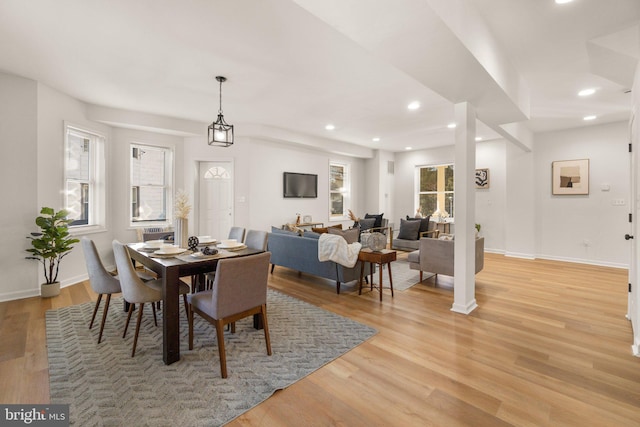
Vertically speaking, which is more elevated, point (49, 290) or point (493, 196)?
point (493, 196)

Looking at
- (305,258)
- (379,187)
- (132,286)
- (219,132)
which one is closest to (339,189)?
(379,187)

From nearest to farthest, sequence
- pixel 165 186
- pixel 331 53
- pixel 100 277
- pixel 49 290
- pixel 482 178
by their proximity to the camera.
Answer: pixel 100 277 → pixel 331 53 → pixel 49 290 → pixel 165 186 → pixel 482 178

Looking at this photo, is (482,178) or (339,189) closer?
(482,178)

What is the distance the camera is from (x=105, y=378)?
2090 mm

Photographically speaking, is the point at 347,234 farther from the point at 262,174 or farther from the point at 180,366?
the point at 180,366

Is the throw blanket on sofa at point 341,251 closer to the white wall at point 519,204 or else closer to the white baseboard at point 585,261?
the white wall at point 519,204

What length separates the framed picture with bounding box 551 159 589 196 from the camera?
5789 mm

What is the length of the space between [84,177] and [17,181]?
3.57ft

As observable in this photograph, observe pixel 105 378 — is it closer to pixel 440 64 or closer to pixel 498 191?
pixel 440 64

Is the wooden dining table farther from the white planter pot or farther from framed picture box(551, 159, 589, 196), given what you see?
framed picture box(551, 159, 589, 196)

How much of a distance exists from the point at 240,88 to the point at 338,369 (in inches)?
137

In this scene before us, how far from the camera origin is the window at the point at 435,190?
7.83 metres

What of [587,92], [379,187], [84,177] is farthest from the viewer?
[379,187]

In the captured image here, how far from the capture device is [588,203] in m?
Answer: 5.79
